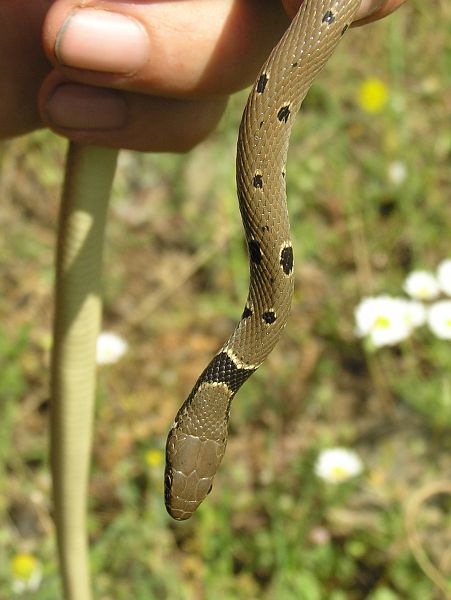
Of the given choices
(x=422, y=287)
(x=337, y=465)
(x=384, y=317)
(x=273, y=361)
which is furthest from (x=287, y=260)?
(x=273, y=361)

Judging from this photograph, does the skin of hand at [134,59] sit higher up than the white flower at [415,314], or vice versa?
the white flower at [415,314]

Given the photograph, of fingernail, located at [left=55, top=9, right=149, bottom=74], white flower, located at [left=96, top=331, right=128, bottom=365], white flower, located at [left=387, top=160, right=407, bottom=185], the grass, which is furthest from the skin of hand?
white flower, located at [left=387, top=160, right=407, bottom=185]

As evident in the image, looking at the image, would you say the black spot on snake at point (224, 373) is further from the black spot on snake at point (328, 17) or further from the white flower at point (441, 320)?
the white flower at point (441, 320)


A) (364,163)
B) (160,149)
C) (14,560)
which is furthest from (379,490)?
(364,163)

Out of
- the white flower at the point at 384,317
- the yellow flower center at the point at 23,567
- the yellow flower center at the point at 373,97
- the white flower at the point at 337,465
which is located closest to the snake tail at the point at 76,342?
the yellow flower center at the point at 23,567

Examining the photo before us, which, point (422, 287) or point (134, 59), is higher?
point (422, 287)

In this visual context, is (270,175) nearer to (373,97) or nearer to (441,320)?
(441,320)
